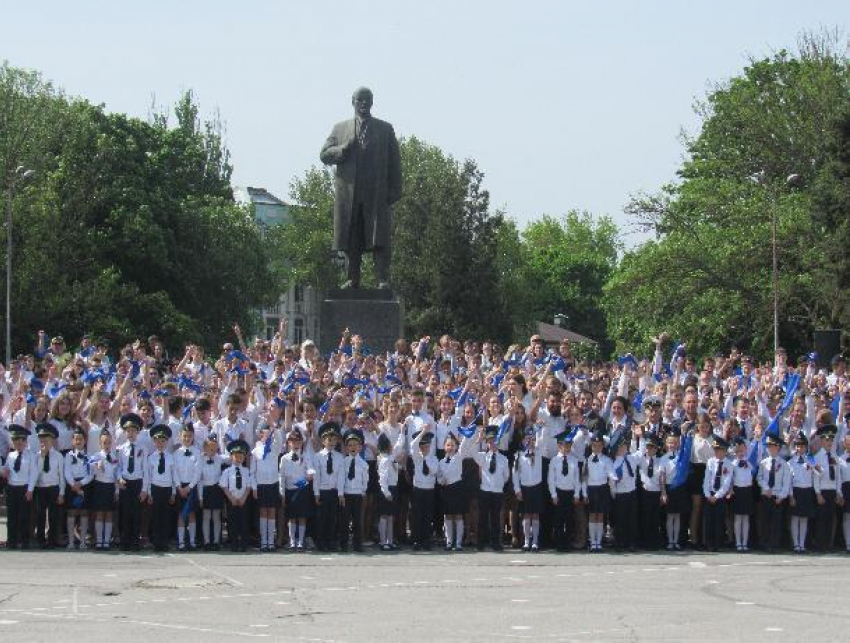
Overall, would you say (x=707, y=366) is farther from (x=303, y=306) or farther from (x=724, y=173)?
(x=303, y=306)

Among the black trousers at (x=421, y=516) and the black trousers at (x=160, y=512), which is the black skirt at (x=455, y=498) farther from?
the black trousers at (x=160, y=512)

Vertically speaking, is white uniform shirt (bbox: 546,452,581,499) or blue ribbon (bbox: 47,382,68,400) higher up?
blue ribbon (bbox: 47,382,68,400)

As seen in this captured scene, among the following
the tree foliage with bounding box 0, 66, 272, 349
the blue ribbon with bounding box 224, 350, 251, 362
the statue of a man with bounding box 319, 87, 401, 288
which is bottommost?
the blue ribbon with bounding box 224, 350, 251, 362

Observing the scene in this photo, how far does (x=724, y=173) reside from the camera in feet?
204

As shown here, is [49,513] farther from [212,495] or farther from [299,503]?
[299,503]

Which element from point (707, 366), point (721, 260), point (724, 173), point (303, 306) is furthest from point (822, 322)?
point (303, 306)

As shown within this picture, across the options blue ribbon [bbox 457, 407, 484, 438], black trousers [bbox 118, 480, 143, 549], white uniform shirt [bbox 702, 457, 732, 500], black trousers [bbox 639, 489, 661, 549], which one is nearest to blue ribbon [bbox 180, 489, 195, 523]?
black trousers [bbox 118, 480, 143, 549]

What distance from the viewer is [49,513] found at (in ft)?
68.1

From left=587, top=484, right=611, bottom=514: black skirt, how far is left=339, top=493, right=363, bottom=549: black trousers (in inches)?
114

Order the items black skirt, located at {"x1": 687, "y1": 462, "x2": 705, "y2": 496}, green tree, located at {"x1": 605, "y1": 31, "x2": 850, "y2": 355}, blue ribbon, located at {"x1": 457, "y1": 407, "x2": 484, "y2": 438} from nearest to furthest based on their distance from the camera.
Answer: black skirt, located at {"x1": 687, "y1": 462, "x2": 705, "y2": 496}, blue ribbon, located at {"x1": 457, "y1": 407, "x2": 484, "y2": 438}, green tree, located at {"x1": 605, "y1": 31, "x2": 850, "y2": 355}

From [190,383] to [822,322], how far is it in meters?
31.9

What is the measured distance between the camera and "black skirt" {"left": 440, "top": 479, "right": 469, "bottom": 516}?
21219mm

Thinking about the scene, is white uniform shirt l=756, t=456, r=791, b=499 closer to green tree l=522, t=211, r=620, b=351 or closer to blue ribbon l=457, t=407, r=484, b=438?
blue ribbon l=457, t=407, r=484, b=438

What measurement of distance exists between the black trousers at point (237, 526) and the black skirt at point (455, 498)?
2.57 metres
